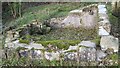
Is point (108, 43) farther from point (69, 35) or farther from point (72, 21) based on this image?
point (72, 21)

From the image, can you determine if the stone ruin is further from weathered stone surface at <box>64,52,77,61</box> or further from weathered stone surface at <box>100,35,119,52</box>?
weathered stone surface at <box>64,52,77,61</box>

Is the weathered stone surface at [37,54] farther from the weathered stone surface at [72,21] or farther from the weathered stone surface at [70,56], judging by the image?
the weathered stone surface at [72,21]

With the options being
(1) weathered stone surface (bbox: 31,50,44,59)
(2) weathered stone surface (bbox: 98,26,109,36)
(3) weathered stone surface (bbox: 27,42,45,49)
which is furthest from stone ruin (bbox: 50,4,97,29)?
(1) weathered stone surface (bbox: 31,50,44,59)

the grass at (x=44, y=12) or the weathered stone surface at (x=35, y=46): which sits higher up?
the weathered stone surface at (x=35, y=46)

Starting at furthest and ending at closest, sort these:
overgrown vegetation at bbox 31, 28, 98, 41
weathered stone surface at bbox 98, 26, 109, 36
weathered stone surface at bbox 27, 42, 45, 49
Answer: overgrown vegetation at bbox 31, 28, 98, 41
weathered stone surface at bbox 98, 26, 109, 36
weathered stone surface at bbox 27, 42, 45, 49

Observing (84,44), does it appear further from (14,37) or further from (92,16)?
(92,16)

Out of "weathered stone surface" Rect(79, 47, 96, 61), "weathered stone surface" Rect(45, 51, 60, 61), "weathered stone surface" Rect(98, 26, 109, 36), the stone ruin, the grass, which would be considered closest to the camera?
"weathered stone surface" Rect(79, 47, 96, 61)

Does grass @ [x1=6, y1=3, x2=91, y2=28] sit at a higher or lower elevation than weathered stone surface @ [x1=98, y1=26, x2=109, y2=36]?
lower

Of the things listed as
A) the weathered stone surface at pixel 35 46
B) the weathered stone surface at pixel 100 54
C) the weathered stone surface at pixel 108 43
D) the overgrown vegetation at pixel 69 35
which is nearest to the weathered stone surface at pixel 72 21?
the overgrown vegetation at pixel 69 35

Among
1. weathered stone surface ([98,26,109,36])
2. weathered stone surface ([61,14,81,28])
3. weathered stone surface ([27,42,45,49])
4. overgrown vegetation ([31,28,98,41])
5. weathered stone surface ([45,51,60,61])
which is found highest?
weathered stone surface ([98,26,109,36])

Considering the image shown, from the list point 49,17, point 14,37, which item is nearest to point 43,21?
point 49,17

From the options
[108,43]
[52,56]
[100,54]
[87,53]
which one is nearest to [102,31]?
[108,43]

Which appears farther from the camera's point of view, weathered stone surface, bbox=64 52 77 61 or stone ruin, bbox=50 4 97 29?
stone ruin, bbox=50 4 97 29

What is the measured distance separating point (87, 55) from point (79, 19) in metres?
3.12
